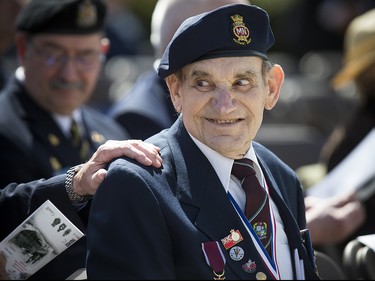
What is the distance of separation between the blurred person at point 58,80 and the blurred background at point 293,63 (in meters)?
1.41

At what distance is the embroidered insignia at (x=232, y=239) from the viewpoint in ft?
9.63

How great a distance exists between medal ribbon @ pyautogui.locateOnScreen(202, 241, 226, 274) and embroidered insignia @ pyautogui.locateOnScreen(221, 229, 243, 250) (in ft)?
0.13

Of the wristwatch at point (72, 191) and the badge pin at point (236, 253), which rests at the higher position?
the wristwatch at point (72, 191)

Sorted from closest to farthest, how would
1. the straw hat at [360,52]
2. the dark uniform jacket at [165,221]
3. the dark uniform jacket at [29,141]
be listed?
the dark uniform jacket at [165,221] < the dark uniform jacket at [29,141] < the straw hat at [360,52]

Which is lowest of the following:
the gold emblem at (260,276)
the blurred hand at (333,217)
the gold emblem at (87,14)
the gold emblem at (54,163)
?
the blurred hand at (333,217)

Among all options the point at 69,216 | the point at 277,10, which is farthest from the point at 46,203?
the point at 277,10

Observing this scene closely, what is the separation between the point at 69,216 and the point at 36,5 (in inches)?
86.4

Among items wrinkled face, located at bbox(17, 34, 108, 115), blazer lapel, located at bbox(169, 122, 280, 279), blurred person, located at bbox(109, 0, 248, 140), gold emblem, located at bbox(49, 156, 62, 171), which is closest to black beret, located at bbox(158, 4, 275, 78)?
blazer lapel, located at bbox(169, 122, 280, 279)

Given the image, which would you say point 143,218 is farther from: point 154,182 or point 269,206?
point 269,206

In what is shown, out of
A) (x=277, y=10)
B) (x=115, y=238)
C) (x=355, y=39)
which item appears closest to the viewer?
(x=115, y=238)

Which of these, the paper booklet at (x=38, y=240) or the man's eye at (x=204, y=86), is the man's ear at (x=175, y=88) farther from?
the paper booklet at (x=38, y=240)

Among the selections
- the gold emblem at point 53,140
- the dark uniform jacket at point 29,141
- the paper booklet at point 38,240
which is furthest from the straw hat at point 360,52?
the paper booklet at point 38,240

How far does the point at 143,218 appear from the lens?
9.24 feet

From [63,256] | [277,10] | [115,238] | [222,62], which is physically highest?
[222,62]
